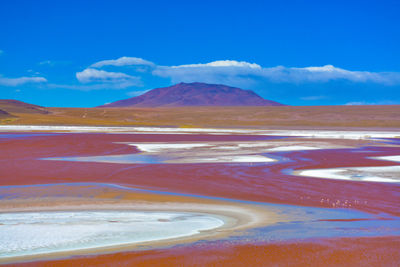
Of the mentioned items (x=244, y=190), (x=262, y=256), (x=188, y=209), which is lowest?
(x=262, y=256)

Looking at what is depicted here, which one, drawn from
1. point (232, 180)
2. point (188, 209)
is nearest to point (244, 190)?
point (232, 180)

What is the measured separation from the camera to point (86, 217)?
880cm

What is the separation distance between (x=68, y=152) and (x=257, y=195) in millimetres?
14645

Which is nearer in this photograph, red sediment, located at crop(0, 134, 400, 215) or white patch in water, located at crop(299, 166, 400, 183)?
red sediment, located at crop(0, 134, 400, 215)

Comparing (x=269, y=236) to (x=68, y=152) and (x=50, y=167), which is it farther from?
(x=68, y=152)

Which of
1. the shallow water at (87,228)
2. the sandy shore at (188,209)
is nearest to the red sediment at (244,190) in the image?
the shallow water at (87,228)

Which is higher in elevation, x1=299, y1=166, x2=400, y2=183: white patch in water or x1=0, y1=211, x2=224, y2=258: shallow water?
x1=299, y1=166, x2=400, y2=183: white patch in water

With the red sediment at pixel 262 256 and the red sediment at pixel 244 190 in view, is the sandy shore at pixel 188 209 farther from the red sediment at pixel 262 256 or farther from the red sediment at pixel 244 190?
the red sediment at pixel 244 190

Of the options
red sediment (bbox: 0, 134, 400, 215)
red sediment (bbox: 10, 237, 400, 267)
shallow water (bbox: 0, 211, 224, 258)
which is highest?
red sediment (bbox: 0, 134, 400, 215)

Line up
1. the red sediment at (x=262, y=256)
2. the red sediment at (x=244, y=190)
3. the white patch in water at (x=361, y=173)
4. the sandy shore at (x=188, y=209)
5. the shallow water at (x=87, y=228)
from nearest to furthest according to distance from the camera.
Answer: the red sediment at (x=262, y=256)
the red sediment at (x=244, y=190)
the shallow water at (x=87, y=228)
the sandy shore at (x=188, y=209)
the white patch in water at (x=361, y=173)

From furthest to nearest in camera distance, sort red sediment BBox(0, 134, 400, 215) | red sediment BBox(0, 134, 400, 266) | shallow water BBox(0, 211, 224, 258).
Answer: red sediment BBox(0, 134, 400, 215) → shallow water BBox(0, 211, 224, 258) → red sediment BBox(0, 134, 400, 266)

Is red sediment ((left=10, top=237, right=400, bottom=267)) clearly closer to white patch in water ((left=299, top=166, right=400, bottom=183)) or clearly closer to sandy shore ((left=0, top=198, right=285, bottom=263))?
sandy shore ((left=0, top=198, right=285, bottom=263))

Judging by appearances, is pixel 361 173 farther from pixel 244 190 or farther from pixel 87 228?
pixel 87 228

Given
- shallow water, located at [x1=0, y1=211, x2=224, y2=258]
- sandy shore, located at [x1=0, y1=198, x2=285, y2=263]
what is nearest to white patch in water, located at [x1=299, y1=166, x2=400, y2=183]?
sandy shore, located at [x1=0, y1=198, x2=285, y2=263]
